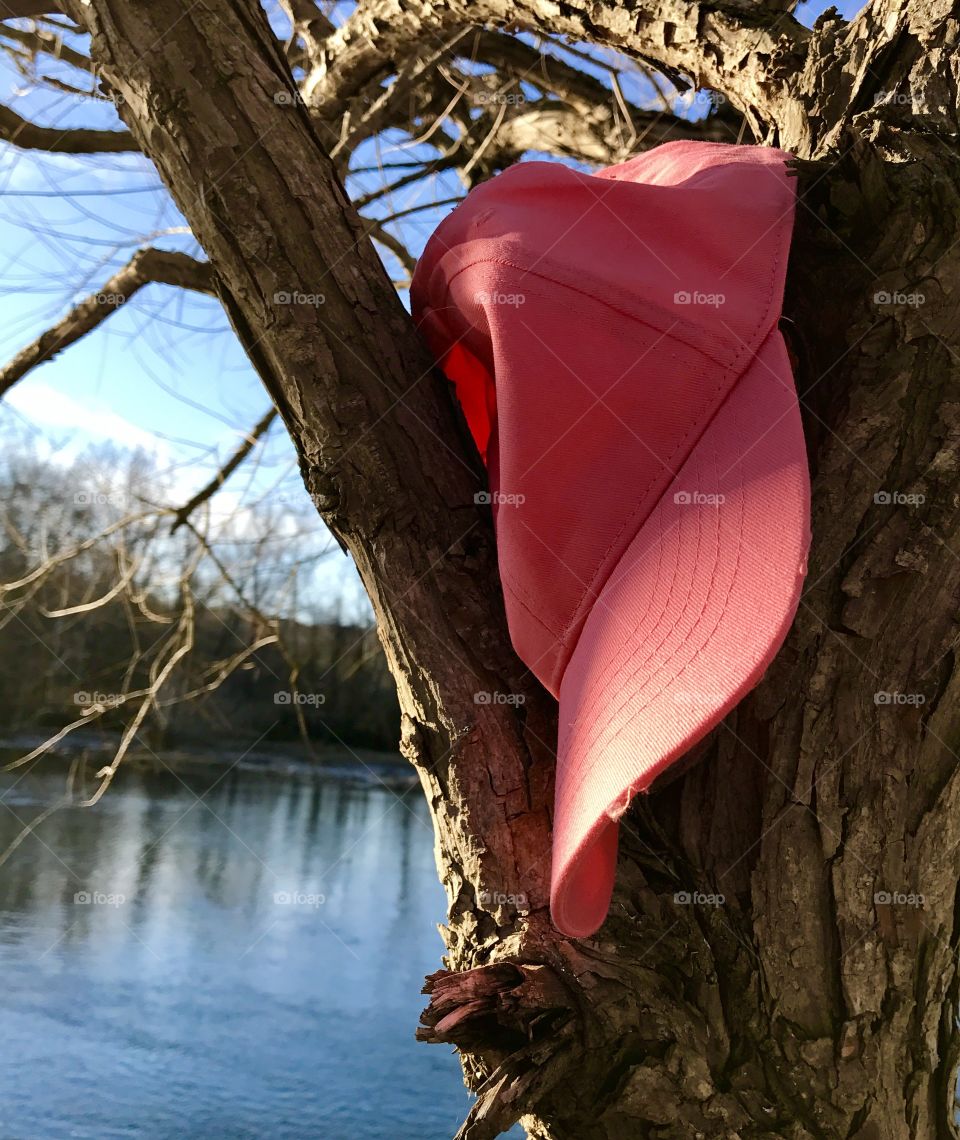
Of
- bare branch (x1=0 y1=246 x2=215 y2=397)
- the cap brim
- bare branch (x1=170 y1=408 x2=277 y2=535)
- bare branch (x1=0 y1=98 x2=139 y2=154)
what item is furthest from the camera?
bare branch (x1=170 y1=408 x2=277 y2=535)

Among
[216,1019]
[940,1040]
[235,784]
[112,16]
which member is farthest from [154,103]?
[235,784]

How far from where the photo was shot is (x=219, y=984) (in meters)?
2.14

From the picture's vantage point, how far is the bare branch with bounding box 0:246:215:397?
3.76ft

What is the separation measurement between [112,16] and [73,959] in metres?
2.23

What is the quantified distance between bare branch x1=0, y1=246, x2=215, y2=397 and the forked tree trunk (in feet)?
1.84

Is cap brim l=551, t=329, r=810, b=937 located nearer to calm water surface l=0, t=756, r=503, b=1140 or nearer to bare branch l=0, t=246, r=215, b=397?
bare branch l=0, t=246, r=215, b=397

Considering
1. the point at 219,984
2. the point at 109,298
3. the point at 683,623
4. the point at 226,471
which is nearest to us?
the point at 683,623

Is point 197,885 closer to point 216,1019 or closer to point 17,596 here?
point 216,1019

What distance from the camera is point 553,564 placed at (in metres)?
0.52

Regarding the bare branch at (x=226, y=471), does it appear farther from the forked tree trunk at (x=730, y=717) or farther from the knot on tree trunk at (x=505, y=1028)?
the knot on tree trunk at (x=505, y=1028)

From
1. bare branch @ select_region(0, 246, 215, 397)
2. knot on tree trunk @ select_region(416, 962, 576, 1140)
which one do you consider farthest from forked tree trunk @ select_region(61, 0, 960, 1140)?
bare branch @ select_region(0, 246, 215, 397)

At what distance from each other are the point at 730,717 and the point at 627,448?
0.16 m

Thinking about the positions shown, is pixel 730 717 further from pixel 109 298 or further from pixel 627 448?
pixel 109 298

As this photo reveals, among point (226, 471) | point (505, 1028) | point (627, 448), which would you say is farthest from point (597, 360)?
point (226, 471)
